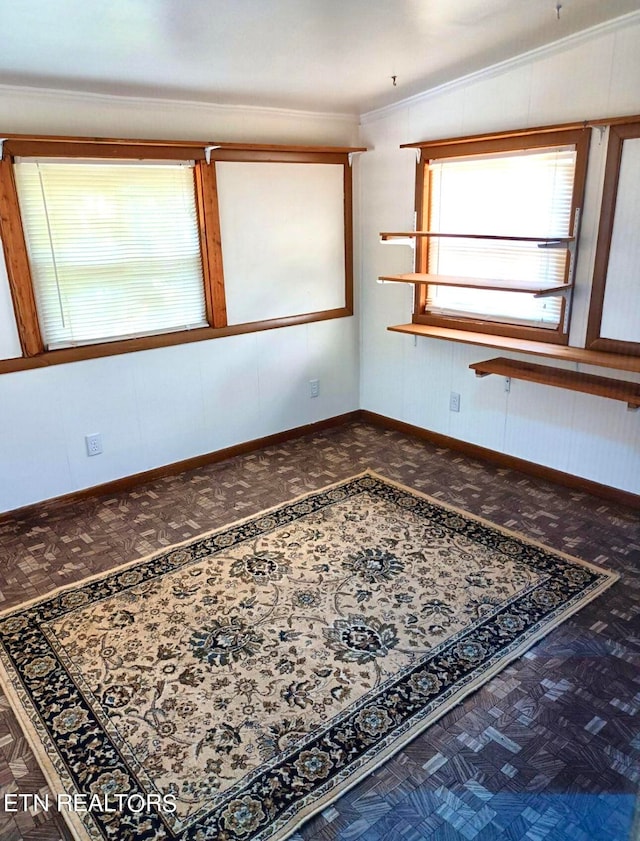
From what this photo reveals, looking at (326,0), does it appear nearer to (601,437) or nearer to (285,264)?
(285,264)

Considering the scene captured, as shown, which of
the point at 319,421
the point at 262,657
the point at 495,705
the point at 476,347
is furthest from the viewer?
the point at 319,421

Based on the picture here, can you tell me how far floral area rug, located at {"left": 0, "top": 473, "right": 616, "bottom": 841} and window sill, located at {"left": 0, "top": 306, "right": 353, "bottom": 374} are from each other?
4.13 ft

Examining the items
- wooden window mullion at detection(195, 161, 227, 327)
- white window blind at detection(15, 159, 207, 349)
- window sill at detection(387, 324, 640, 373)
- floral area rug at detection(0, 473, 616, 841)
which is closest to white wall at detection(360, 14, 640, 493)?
window sill at detection(387, 324, 640, 373)

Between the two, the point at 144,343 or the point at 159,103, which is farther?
the point at 144,343

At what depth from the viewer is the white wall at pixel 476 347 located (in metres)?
3.06

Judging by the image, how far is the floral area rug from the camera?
184 cm

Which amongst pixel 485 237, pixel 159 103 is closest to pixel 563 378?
pixel 485 237

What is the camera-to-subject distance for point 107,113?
3367mm

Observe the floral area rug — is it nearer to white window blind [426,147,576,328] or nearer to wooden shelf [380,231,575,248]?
white window blind [426,147,576,328]

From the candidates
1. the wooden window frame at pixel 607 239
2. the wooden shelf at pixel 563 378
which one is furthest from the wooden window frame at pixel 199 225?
the wooden window frame at pixel 607 239

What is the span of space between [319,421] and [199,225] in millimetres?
1733

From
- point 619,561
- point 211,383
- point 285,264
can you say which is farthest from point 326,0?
point 619,561

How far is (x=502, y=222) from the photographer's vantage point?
11.8 feet

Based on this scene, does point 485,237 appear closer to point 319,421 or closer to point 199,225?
point 199,225
